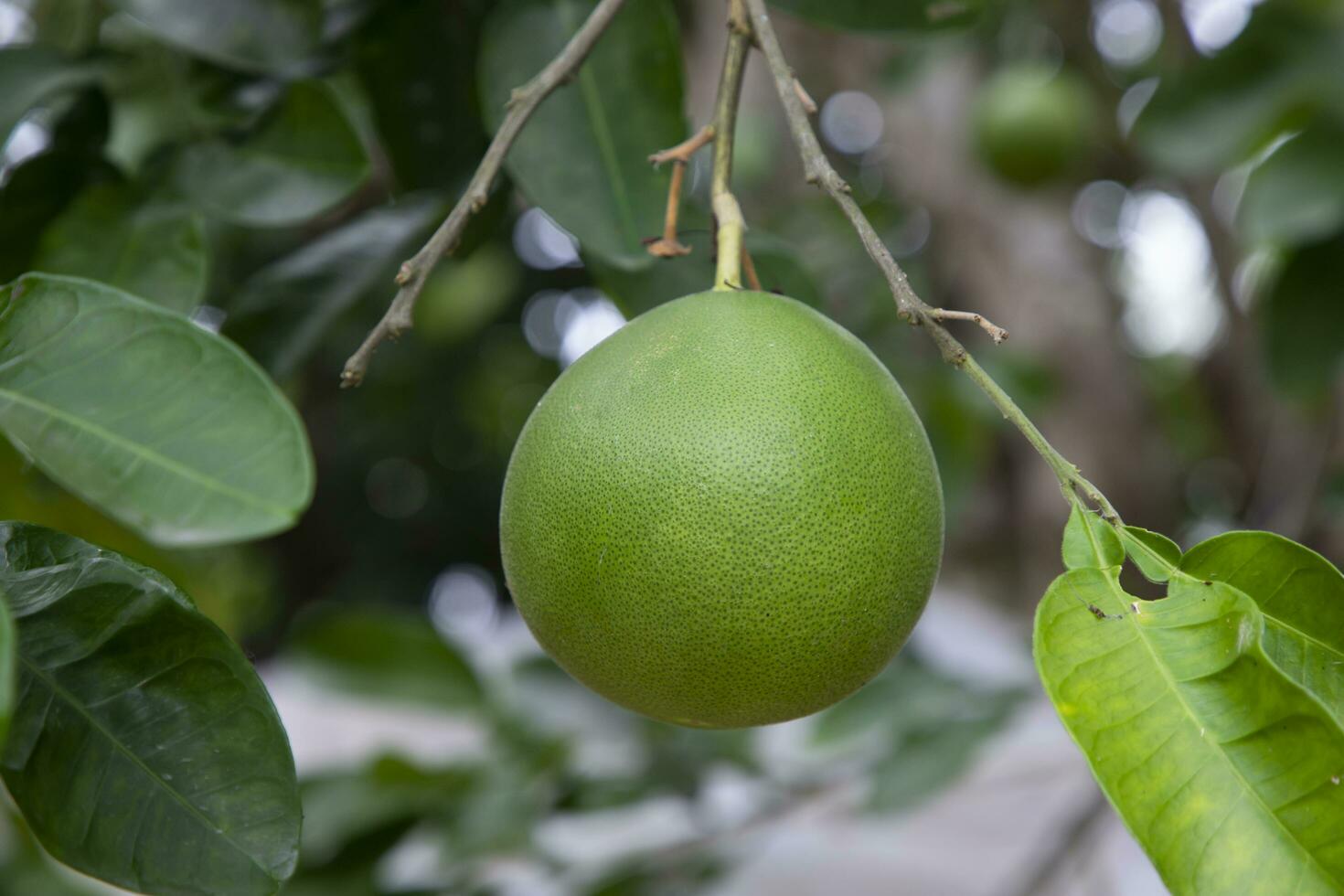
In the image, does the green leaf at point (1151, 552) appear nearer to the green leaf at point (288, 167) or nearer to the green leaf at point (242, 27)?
the green leaf at point (288, 167)

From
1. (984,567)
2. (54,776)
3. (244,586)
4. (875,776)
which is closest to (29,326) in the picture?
(54,776)

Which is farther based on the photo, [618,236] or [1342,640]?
[618,236]

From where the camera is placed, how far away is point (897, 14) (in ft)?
3.87

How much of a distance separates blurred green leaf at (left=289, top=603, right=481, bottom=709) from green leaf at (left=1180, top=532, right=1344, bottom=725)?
58.6 inches

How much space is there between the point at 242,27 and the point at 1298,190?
58.0 inches

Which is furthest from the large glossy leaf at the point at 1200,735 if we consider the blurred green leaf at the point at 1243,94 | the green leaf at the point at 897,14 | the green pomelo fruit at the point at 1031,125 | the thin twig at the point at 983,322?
the green pomelo fruit at the point at 1031,125

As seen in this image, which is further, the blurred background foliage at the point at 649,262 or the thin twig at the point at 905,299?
the blurred background foliage at the point at 649,262

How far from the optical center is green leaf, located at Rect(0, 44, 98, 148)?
1.03m

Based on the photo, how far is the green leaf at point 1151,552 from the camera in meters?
0.67

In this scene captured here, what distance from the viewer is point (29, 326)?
68 centimetres

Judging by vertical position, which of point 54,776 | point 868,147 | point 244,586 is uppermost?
point 54,776

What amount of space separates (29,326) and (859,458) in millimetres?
479

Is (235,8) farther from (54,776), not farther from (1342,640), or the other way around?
(1342,640)

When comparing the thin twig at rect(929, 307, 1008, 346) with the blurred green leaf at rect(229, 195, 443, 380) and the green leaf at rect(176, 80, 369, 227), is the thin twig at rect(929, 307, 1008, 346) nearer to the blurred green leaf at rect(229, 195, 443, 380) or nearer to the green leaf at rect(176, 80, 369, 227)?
the green leaf at rect(176, 80, 369, 227)
